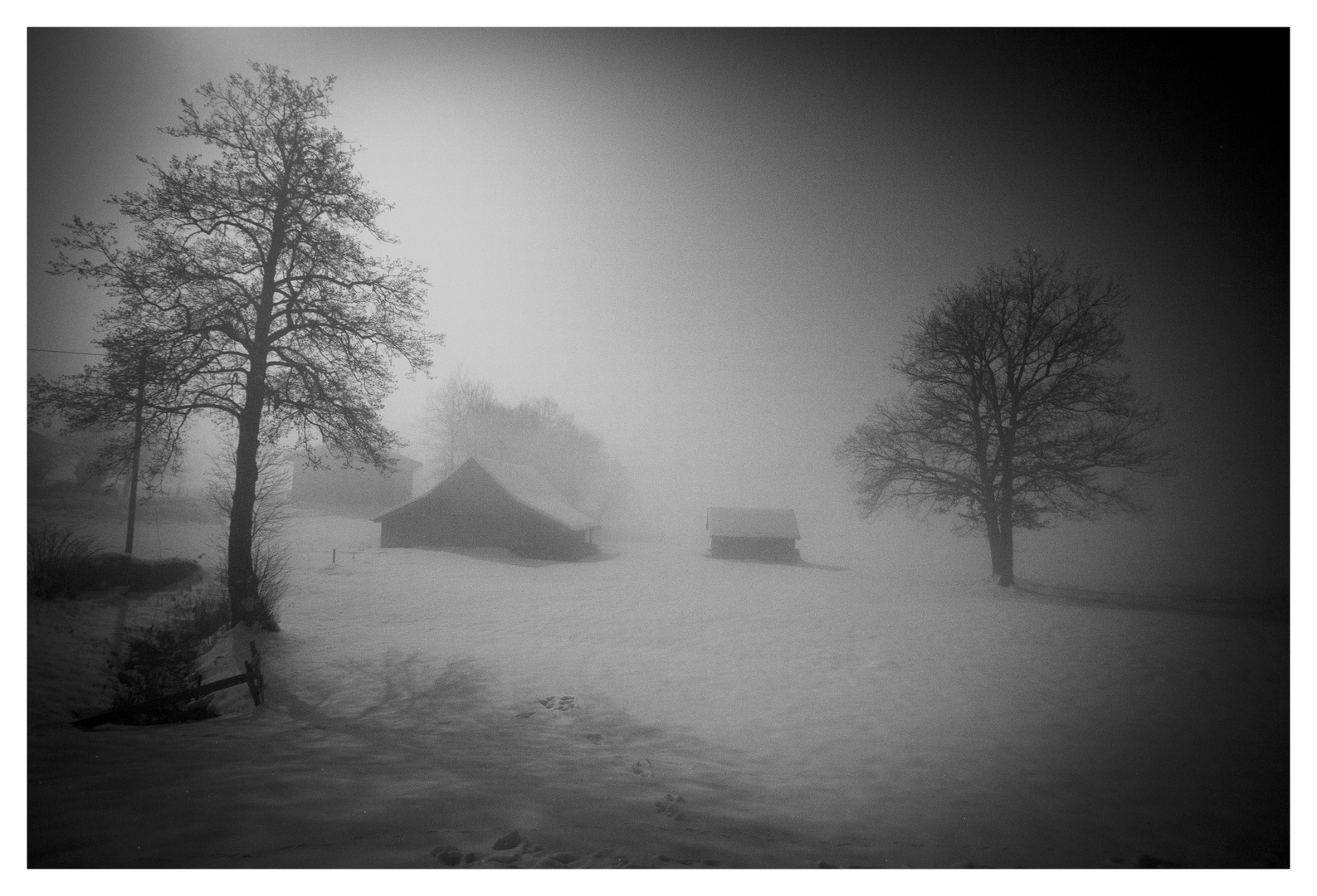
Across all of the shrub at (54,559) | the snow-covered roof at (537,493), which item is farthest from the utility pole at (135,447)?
the snow-covered roof at (537,493)

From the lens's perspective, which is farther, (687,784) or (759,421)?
(759,421)

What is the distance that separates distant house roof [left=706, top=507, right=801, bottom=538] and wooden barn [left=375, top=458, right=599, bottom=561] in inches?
164

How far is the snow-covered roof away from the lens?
7945 mm

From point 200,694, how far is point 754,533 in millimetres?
11148

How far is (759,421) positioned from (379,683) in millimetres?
4661

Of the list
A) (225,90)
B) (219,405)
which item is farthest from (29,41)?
(219,405)

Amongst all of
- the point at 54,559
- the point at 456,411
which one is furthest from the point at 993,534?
the point at 54,559

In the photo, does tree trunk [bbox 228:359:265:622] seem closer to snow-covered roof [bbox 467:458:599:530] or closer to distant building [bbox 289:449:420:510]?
distant building [bbox 289:449:420:510]

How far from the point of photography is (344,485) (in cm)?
554

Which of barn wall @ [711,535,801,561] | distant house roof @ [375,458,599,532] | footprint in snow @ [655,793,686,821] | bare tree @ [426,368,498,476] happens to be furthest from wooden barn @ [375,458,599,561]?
footprint in snow @ [655,793,686,821]

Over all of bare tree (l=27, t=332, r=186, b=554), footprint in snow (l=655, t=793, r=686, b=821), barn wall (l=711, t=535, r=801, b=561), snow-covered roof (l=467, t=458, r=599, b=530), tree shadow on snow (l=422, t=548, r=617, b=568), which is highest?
bare tree (l=27, t=332, r=186, b=554)
